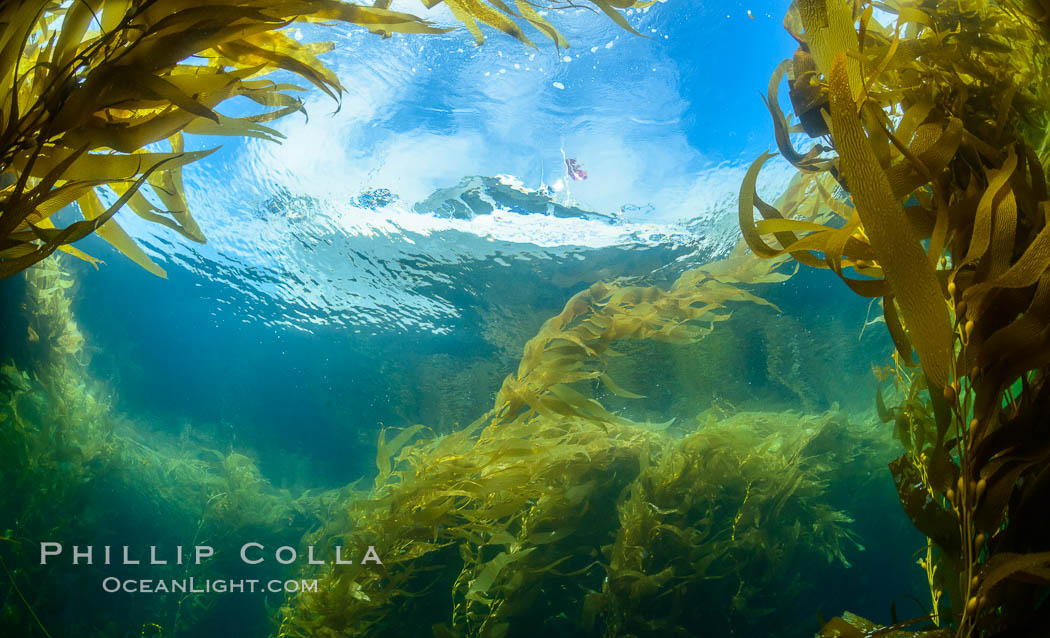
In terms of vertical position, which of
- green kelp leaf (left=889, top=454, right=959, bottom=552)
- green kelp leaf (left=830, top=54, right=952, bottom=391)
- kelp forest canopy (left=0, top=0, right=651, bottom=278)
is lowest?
green kelp leaf (left=889, top=454, right=959, bottom=552)

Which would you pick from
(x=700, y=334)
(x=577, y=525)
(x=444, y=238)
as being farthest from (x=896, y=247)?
(x=444, y=238)

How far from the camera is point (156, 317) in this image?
29.9ft

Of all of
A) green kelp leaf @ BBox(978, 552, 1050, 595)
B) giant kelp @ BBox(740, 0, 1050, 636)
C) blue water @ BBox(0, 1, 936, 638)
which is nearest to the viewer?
green kelp leaf @ BBox(978, 552, 1050, 595)

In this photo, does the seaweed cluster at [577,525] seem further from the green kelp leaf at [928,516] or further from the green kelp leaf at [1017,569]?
the green kelp leaf at [1017,569]

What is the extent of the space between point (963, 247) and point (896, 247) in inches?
13.6

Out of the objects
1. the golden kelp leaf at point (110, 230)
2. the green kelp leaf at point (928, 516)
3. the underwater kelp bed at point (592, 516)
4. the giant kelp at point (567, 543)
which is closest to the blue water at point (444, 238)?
the underwater kelp bed at point (592, 516)

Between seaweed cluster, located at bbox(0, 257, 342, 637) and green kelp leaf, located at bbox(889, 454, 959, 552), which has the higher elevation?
green kelp leaf, located at bbox(889, 454, 959, 552)

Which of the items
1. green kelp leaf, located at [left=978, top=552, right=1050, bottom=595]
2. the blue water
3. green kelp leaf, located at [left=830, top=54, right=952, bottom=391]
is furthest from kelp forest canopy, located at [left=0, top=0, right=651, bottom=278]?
the blue water

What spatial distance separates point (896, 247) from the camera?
853 millimetres

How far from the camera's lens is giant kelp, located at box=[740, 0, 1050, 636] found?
841 mm

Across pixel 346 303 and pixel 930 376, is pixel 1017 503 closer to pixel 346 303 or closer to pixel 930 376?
pixel 930 376

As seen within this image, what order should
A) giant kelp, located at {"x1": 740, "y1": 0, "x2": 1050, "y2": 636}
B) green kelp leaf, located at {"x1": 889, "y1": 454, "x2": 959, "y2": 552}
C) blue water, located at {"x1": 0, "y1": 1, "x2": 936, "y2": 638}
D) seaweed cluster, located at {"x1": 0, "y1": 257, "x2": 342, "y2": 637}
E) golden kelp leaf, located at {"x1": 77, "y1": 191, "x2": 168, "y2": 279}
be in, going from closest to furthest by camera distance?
giant kelp, located at {"x1": 740, "y1": 0, "x2": 1050, "y2": 636}
green kelp leaf, located at {"x1": 889, "y1": 454, "x2": 959, "y2": 552}
golden kelp leaf, located at {"x1": 77, "y1": 191, "x2": 168, "y2": 279}
blue water, located at {"x1": 0, "y1": 1, "x2": 936, "y2": 638}
seaweed cluster, located at {"x1": 0, "y1": 257, "x2": 342, "y2": 637}

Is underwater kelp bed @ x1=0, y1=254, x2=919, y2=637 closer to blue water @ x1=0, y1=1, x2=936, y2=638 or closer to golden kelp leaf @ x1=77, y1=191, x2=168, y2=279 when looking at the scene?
blue water @ x1=0, y1=1, x2=936, y2=638

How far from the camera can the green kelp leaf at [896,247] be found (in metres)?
0.83
